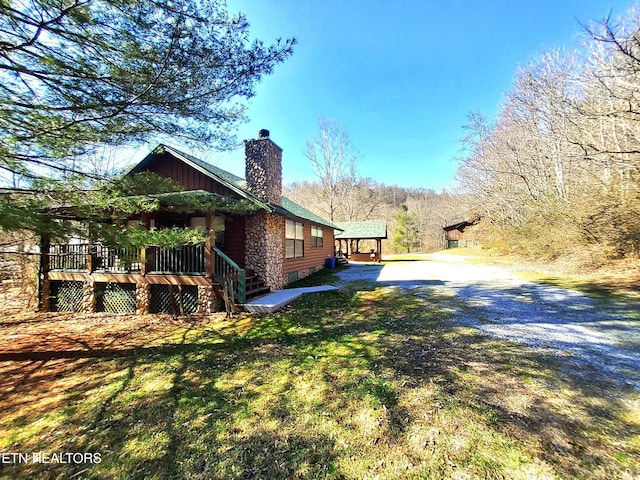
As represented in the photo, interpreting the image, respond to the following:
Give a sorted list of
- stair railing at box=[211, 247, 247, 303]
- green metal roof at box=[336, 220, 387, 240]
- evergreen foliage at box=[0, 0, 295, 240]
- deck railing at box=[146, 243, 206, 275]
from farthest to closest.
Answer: green metal roof at box=[336, 220, 387, 240] < deck railing at box=[146, 243, 206, 275] < stair railing at box=[211, 247, 247, 303] < evergreen foliage at box=[0, 0, 295, 240]

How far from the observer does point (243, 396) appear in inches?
135

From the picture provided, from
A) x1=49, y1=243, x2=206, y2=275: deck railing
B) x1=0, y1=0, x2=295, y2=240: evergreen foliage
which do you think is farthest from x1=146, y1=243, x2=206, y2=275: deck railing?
x1=0, y1=0, x2=295, y2=240: evergreen foliage

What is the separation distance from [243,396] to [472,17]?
40.6ft

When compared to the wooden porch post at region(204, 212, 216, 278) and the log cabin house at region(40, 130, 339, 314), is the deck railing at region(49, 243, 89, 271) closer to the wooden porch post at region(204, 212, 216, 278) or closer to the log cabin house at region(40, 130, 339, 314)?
the log cabin house at region(40, 130, 339, 314)

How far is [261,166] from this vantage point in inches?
384

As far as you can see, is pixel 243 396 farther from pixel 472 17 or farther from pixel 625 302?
pixel 472 17

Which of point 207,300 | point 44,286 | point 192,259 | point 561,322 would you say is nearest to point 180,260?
point 192,259

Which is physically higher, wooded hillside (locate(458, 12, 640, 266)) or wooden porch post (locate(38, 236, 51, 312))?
wooded hillside (locate(458, 12, 640, 266))

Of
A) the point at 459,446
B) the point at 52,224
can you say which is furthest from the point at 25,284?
the point at 459,446

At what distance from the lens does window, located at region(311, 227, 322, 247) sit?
593 inches

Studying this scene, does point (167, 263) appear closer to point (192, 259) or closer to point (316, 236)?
point (192, 259)

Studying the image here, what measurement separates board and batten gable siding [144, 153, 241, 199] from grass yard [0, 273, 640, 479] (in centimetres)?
553

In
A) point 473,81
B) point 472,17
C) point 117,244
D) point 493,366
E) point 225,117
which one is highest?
point 473,81

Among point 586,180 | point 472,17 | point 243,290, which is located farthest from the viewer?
point 586,180
